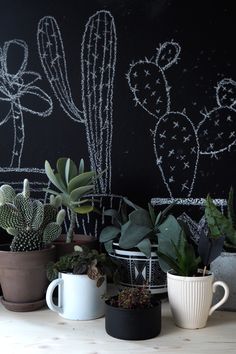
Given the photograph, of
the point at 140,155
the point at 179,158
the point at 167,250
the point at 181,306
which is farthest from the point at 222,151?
the point at 181,306

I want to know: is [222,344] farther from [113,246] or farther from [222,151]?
[222,151]

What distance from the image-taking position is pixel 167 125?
46.1 inches

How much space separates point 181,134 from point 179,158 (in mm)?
62

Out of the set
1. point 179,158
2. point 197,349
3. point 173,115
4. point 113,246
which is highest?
point 173,115

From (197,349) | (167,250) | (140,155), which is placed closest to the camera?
(197,349)

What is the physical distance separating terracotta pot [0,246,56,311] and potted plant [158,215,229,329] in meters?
0.26

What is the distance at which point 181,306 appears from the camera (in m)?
0.88

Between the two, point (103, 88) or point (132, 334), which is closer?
point (132, 334)

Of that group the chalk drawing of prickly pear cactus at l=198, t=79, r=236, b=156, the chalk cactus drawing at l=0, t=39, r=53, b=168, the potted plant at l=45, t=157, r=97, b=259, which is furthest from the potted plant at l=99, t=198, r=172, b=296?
the chalk cactus drawing at l=0, t=39, r=53, b=168

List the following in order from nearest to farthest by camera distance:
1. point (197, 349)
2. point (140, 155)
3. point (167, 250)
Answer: point (197, 349) < point (167, 250) < point (140, 155)

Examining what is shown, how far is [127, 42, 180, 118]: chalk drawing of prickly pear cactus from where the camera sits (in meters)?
1.16

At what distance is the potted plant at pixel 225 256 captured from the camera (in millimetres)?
992

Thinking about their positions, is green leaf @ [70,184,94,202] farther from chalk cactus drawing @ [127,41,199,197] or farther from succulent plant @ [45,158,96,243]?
chalk cactus drawing @ [127,41,199,197]

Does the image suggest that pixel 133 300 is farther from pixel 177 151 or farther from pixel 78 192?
pixel 177 151
